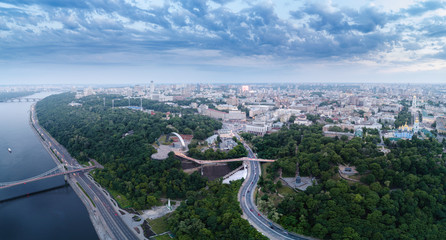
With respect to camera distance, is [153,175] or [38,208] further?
[153,175]

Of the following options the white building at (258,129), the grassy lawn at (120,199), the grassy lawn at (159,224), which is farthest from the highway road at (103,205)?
the white building at (258,129)

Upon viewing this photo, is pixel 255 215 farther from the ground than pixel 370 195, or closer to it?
closer to it

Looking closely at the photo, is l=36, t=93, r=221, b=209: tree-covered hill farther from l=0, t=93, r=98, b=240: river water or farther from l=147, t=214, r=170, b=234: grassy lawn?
l=0, t=93, r=98, b=240: river water

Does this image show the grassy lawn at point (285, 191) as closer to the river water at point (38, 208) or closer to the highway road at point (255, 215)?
the highway road at point (255, 215)

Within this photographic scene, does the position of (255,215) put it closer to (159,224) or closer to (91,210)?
(159,224)

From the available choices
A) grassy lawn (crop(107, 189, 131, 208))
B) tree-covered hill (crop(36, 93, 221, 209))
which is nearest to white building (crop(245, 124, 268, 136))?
tree-covered hill (crop(36, 93, 221, 209))

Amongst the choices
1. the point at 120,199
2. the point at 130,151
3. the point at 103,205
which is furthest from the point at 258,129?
the point at 103,205

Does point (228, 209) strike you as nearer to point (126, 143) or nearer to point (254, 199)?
point (254, 199)
